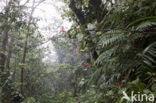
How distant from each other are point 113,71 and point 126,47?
280 millimetres

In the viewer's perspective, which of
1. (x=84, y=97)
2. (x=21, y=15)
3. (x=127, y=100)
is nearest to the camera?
(x=127, y=100)

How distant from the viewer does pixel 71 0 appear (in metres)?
2.46

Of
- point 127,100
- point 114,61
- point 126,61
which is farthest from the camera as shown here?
point 114,61

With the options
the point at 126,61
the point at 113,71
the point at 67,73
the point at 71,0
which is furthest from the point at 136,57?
the point at 67,73

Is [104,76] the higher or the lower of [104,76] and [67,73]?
the higher

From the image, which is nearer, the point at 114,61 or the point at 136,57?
the point at 136,57

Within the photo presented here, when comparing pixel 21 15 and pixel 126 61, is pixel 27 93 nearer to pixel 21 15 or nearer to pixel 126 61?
pixel 21 15

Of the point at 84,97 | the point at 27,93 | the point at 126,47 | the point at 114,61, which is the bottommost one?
the point at 27,93

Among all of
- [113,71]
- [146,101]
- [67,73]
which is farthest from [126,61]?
[67,73]

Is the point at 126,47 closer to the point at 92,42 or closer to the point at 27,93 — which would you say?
the point at 92,42

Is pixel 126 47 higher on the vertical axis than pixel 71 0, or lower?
lower

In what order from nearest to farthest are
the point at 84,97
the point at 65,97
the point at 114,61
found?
the point at 114,61 → the point at 84,97 → the point at 65,97

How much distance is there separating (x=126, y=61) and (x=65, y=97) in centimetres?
436

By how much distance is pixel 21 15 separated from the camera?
3.15m
